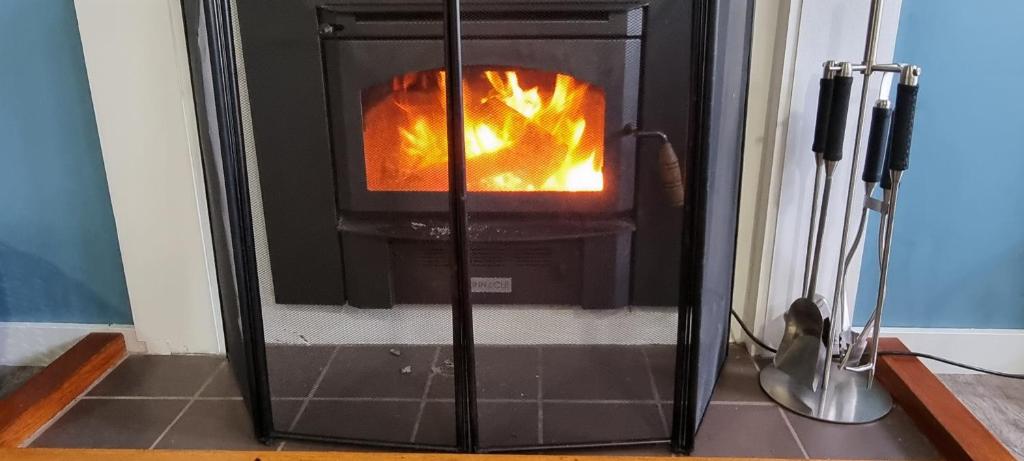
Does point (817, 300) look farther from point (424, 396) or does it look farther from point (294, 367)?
point (294, 367)

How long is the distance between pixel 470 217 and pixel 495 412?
1.20 feet

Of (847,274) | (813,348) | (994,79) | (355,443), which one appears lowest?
(355,443)

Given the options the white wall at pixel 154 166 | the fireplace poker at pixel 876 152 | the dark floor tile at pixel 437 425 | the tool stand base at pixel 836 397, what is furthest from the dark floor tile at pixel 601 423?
the white wall at pixel 154 166

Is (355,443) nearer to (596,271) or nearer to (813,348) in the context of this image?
(596,271)

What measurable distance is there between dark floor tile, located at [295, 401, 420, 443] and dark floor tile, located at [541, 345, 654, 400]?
252 mm

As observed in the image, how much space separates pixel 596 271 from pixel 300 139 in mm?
551

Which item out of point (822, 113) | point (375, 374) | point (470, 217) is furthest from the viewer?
point (375, 374)

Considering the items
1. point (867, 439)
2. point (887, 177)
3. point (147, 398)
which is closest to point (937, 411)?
point (867, 439)

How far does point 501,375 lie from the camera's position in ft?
4.20

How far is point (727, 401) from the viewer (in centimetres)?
136

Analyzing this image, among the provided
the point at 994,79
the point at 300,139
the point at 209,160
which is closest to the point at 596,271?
the point at 300,139

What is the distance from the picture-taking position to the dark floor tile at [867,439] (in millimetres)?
1209

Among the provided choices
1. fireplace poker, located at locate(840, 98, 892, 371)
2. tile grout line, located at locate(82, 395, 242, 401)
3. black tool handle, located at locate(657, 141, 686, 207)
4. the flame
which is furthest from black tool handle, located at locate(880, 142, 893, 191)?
tile grout line, located at locate(82, 395, 242, 401)

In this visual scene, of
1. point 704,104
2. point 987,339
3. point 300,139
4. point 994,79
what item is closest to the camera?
point 704,104
